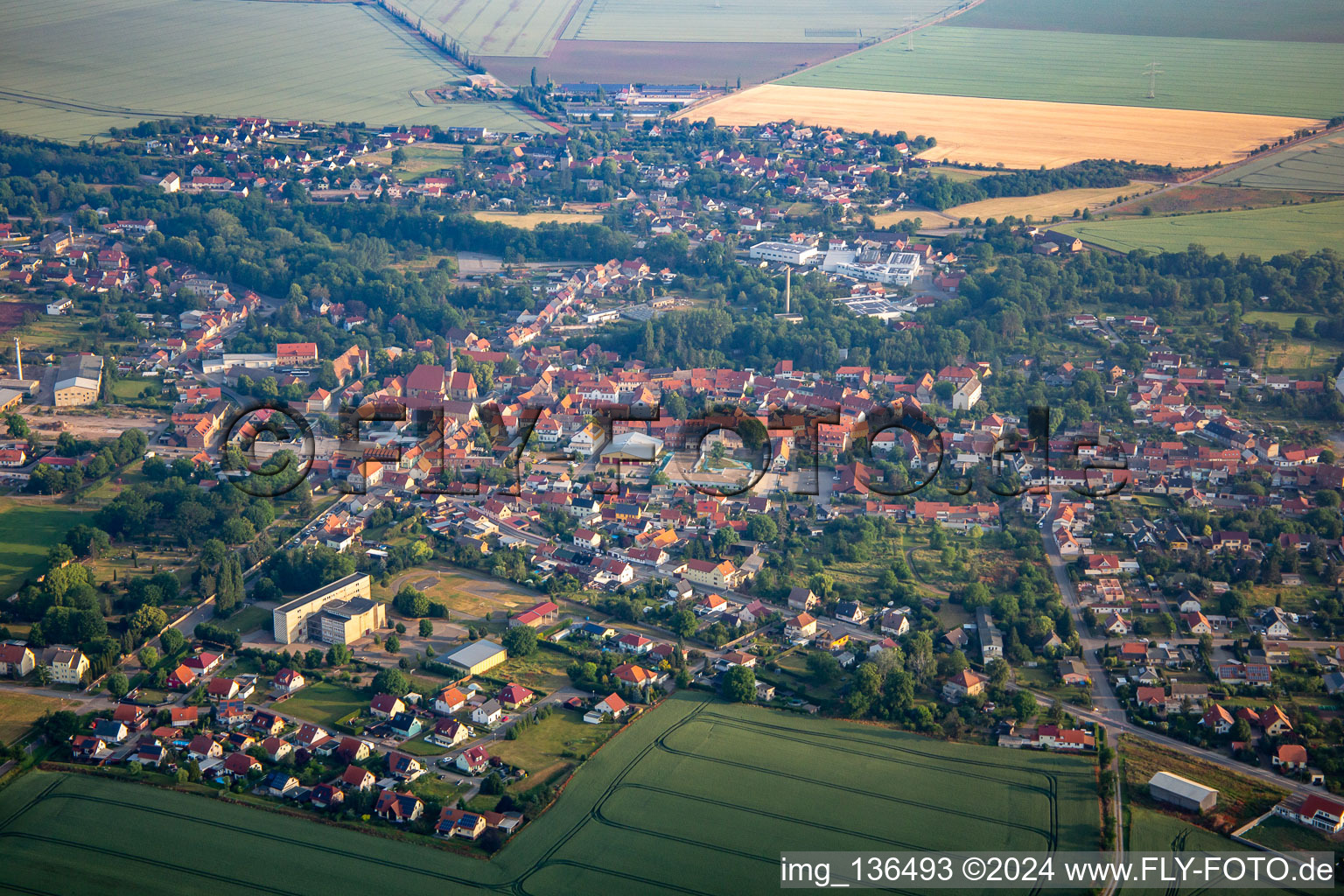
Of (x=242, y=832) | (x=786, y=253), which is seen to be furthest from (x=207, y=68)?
(x=242, y=832)

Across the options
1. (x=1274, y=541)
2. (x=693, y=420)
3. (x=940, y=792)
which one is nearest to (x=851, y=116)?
(x=693, y=420)

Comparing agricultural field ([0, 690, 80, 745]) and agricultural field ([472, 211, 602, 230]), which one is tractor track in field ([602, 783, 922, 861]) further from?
agricultural field ([472, 211, 602, 230])

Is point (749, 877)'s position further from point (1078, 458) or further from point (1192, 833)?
point (1078, 458)

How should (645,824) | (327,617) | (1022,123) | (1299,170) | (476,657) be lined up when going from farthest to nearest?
(1022,123) < (1299,170) < (327,617) < (476,657) < (645,824)

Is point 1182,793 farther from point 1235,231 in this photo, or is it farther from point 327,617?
point 1235,231

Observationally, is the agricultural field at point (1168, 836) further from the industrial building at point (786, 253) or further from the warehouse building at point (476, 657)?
the industrial building at point (786, 253)

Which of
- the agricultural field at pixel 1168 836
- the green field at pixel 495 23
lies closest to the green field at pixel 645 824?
the agricultural field at pixel 1168 836

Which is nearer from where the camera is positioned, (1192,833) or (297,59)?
(1192,833)
